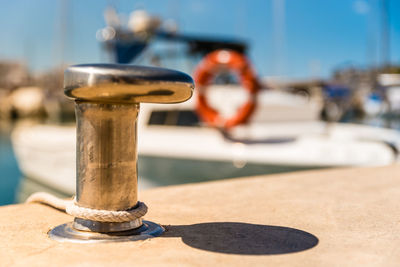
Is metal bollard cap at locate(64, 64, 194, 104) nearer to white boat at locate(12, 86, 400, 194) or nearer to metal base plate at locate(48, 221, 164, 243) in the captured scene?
metal base plate at locate(48, 221, 164, 243)

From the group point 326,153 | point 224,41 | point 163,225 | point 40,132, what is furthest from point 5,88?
point 163,225

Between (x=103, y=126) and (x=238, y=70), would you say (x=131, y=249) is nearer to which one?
(x=103, y=126)

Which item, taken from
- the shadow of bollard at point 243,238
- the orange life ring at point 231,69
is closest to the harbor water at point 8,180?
the orange life ring at point 231,69

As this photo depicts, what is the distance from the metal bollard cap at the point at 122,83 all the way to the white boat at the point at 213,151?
6679 millimetres

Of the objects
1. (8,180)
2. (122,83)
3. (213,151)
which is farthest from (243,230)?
(8,180)

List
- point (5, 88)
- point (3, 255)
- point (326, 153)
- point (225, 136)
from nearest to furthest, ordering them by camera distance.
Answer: point (3, 255) < point (326, 153) < point (225, 136) < point (5, 88)

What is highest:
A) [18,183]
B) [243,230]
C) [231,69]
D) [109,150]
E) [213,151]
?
[231,69]

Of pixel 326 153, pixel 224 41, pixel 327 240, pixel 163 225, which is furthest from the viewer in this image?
pixel 224 41

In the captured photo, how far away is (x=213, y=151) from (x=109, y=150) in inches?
308

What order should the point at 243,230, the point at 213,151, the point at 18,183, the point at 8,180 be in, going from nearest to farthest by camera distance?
the point at 243,230 → the point at 213,151 → the point at 18,183 → the point at 8,180

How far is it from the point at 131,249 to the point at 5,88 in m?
60.1

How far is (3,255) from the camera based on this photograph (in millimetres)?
1248

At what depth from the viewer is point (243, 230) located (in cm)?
153

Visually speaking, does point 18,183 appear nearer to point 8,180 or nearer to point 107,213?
point 8,180
